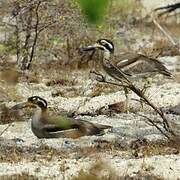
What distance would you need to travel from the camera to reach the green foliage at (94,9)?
10.4 feet

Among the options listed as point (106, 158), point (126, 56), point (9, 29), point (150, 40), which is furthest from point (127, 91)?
point (150, 40)

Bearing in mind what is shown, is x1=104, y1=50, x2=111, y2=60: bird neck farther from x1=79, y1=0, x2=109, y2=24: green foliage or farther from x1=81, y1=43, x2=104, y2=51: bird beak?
x1=79, y1=0, x2=109, y2=24: green foliage

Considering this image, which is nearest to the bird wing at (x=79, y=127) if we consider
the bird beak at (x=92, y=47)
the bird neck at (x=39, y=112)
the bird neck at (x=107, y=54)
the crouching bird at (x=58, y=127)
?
the crouching bird at (x=58, y=127)

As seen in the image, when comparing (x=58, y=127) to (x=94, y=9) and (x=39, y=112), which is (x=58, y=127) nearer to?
(x=39, y=112)

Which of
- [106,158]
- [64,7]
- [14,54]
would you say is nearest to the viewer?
[106,158]

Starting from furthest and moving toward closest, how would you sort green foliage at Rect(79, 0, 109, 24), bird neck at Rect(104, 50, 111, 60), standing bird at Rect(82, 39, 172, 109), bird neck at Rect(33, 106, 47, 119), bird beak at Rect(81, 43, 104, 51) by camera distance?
bird beak at Rect(81, 43, 104, 51) → bird neck at Rect(104, 50, 111, 60) → standing bird at Rect(82, 39, 172, 109) → bird neck at Rect(33, 106, 47, 119) → green foliage at Rect(79, 0, 109, 24)

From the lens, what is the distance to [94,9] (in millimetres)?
3162

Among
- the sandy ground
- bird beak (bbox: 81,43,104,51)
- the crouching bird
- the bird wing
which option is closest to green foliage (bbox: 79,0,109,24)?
the sandy ground

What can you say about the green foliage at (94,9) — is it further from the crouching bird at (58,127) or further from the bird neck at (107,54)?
the bird neck at (107,54)

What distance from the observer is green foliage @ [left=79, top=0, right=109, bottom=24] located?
3.16 meters

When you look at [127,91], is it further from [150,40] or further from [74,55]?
[150,40]

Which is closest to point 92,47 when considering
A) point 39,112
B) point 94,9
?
point 39,112

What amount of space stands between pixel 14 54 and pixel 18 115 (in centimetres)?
486

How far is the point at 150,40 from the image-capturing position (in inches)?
717
